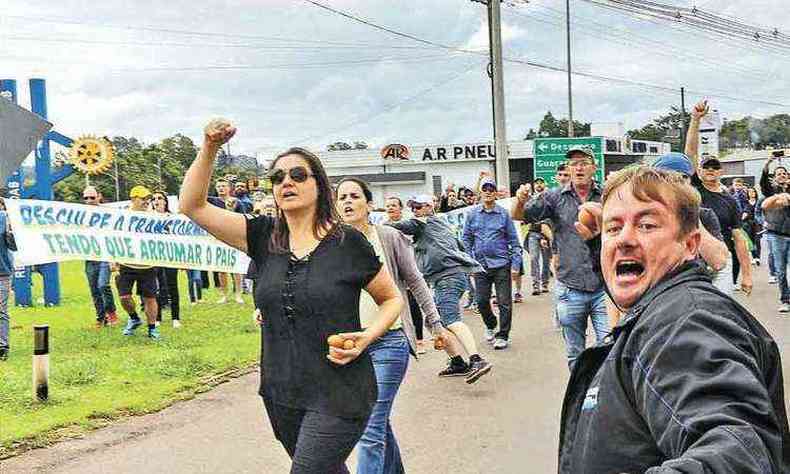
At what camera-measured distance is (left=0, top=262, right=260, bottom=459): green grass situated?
22.3 ft

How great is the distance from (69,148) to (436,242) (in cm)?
964

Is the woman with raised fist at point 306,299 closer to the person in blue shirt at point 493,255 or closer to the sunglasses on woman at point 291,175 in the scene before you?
the sunglasses on woman at point 291,175

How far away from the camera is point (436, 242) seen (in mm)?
8828

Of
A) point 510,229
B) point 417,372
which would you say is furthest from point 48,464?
point 510,229

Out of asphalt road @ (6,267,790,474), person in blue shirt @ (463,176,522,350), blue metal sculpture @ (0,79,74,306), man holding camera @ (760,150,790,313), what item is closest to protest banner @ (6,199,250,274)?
blue metal sculpture @ (0,79,74,306)

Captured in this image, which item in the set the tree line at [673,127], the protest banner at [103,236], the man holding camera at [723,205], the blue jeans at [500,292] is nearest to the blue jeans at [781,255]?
the blue jeans at [500,292]

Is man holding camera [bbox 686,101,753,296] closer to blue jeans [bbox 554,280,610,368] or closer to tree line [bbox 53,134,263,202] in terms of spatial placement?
blue jeans [bbox 554,280,610,368]

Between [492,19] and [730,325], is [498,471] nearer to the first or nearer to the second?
[730,325]

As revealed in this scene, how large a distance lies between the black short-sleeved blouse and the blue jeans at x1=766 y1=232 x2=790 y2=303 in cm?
950

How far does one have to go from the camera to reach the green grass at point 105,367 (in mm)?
6793

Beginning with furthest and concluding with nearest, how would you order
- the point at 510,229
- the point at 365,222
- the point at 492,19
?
the point at 492,19 → the point at 510,229 → the point at 365,222

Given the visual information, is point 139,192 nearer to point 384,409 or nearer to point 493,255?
point 493,255

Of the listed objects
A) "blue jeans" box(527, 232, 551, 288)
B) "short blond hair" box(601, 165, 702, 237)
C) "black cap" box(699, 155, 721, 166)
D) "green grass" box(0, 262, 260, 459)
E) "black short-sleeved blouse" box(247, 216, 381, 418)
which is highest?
"black cap" box(699, 155, 721, 166)

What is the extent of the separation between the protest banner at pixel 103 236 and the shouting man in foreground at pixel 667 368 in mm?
9677
